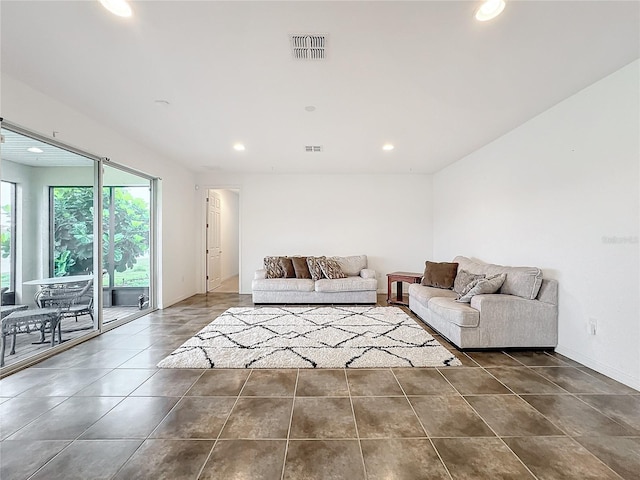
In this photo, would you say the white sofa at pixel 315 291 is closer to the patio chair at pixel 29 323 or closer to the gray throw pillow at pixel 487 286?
the gray throw pillow at pixel 487 286

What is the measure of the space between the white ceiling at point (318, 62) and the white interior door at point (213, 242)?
2875 mm

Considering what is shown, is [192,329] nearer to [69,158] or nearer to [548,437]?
[69,158]

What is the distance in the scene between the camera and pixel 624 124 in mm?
2338

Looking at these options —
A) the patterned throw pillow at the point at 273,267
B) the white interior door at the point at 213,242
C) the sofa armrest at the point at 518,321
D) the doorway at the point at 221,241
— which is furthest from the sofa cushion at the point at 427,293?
the white interior door at the point at 213,242

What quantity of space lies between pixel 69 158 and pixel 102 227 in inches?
34.6

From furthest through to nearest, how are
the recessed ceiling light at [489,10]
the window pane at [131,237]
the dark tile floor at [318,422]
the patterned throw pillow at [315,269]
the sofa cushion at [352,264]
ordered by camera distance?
the sofa cushion at [352,264], the patterned throw pillow at [315,269], the window pane at [131,237], the recessed ceiling light at [489,10], the dark tile floor at [318,422]

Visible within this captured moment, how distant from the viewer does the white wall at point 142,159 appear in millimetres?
2572

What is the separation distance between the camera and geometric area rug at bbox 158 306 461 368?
8.79 feet

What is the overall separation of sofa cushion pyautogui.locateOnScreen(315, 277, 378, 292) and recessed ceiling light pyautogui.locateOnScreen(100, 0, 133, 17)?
4.26 m

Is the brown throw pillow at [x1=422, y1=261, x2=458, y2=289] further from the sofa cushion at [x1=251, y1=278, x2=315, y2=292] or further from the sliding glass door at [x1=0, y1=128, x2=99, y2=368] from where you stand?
the sliding glass door at [x1=0, y1=128, x2=99, y2=368]

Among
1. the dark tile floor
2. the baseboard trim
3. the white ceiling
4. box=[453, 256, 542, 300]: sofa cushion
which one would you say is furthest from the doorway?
the baseboard trim

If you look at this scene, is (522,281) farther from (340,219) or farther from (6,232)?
(6,232)

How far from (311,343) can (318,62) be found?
2.79 metres

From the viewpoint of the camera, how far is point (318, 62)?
2.22 metres
